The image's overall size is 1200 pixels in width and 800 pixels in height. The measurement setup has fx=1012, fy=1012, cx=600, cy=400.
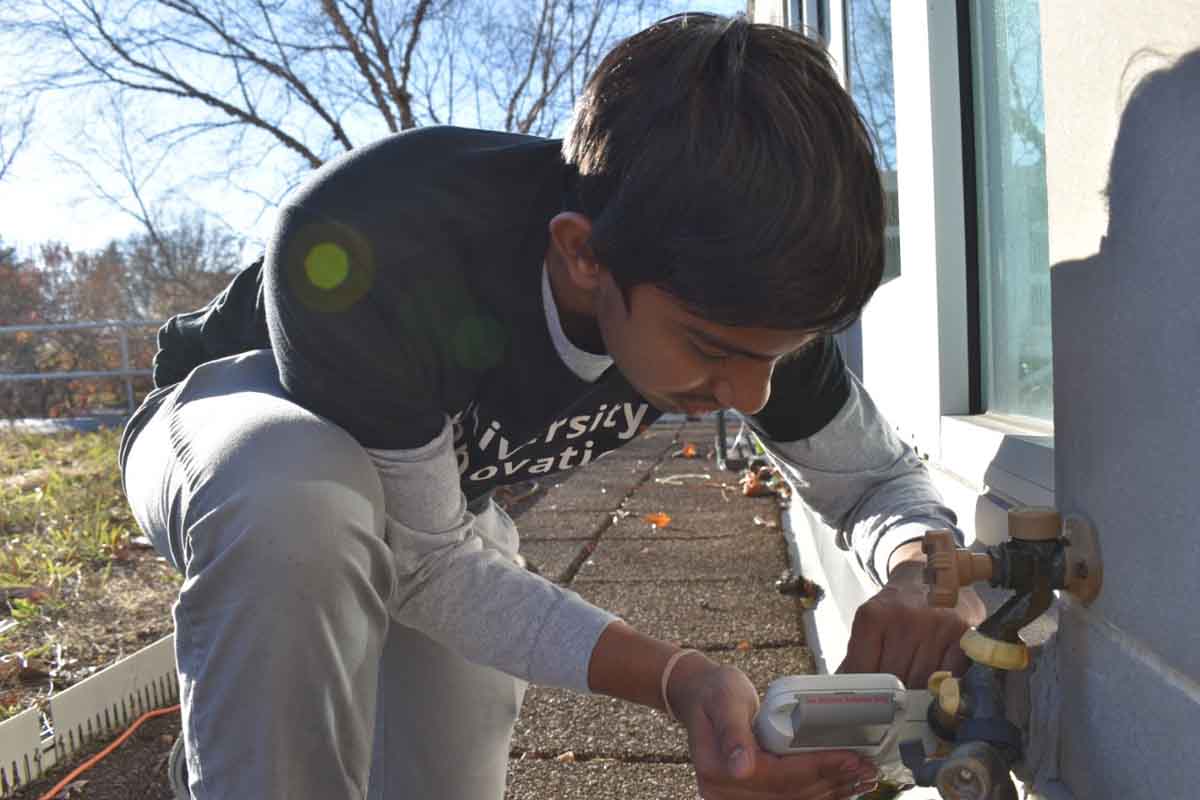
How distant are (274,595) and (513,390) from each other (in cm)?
48

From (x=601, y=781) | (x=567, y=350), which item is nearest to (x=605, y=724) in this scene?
(x=601, y=781)

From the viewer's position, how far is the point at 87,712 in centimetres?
212

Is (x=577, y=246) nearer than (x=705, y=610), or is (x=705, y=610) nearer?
(x=577, y=246)

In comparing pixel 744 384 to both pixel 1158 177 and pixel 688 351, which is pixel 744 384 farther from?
pixel 1158 177

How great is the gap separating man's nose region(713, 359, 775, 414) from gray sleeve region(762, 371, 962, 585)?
1.17ft

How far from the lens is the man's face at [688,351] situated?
3.56ft

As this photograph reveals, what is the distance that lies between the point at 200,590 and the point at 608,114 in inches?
26.9

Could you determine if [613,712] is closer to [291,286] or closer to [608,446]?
[608,446]

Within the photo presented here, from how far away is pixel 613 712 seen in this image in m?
2.17

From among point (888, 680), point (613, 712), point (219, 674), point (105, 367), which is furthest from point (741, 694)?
point (105, 367)

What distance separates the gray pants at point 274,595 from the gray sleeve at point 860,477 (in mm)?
674

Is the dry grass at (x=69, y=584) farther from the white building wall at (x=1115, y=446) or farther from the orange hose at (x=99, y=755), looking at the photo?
the white building wall at (x=1115, y=446)

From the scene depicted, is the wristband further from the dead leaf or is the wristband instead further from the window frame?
the dead leaf

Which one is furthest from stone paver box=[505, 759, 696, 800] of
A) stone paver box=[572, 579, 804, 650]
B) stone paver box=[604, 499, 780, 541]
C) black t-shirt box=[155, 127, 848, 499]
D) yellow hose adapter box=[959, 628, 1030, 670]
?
stone paver box=[604, 499, 780, 541]
